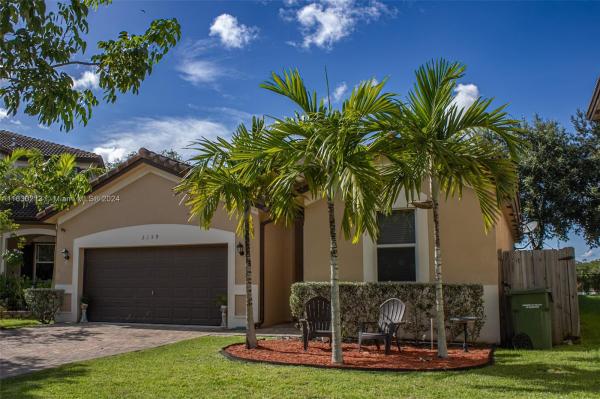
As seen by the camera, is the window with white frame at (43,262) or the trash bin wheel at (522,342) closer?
the trash bin wheel at (522,342)

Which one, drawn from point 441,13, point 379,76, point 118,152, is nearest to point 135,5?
point 379,76

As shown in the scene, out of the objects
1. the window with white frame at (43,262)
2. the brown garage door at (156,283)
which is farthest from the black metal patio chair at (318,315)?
the window with white frame at (43,262)

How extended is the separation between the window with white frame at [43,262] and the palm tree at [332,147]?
16406mm

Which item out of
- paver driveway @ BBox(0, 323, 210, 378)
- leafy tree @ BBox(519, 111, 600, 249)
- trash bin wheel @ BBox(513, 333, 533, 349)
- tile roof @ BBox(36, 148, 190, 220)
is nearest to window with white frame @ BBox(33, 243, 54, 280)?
tile roof @ BBox(36, 148, 190, 220)

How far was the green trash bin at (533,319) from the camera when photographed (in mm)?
10766

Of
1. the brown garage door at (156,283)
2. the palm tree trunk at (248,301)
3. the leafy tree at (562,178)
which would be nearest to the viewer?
the palm tree trunk at (248,301)

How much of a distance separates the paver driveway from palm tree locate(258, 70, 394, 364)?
483 centimetres

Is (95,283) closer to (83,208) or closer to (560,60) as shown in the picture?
(83,208)

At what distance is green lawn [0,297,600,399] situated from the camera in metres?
6.73

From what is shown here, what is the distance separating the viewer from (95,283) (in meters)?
16.9

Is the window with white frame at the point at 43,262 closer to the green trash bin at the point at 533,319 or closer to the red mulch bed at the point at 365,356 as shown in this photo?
the red mulch bed at the point at 365,356

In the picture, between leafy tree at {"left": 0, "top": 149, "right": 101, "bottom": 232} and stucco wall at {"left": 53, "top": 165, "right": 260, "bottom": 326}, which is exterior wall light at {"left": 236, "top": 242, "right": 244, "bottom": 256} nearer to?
stucco wall at {"left": 53, "top": 165, "right": 260, "bottom": 326}

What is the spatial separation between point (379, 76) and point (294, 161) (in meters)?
2.01

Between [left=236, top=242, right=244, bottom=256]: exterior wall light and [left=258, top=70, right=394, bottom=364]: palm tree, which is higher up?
[left=258, top=70, right=394, bottom=364]: palm tree
